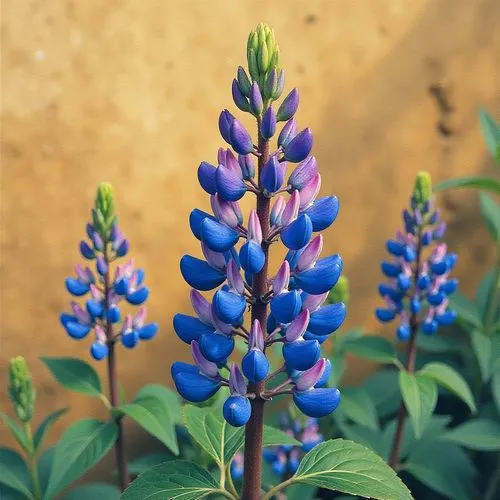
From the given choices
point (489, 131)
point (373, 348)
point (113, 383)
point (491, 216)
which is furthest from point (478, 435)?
point (113, 383)

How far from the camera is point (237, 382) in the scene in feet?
5.09

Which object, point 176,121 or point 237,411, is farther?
point 176,121

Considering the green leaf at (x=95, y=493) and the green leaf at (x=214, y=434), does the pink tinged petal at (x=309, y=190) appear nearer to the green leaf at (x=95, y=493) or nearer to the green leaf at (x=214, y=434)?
the green leaf at (x=214, y=434)

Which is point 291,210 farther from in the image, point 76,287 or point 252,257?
point 76,287

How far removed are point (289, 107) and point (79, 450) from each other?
1318 mm

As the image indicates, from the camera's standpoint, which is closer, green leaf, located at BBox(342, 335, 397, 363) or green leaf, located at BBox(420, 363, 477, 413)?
green leaf, located at BBox(420, 363, 477, 413)

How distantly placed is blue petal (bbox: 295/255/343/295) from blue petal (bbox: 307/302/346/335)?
48 millimetres

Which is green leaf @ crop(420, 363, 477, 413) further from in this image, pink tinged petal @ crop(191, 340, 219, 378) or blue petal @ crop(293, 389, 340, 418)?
pink tinged petal @ crop(191, 340, 219, 378)

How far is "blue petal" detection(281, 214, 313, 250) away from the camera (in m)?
1.49

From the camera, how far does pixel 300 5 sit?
329 cm

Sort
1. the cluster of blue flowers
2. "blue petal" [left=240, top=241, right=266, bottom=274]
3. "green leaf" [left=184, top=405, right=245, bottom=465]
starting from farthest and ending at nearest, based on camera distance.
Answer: the cluster of blue flowers < "green leaf" [left=184, top=405, right=245, bottom=465] < "blue petal" [left=240, top=241, right=266, bottom=274]

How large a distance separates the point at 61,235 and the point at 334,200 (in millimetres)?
1742

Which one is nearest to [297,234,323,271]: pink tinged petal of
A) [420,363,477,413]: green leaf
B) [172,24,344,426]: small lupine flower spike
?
[172,24,344,426]: small lupine flower spike

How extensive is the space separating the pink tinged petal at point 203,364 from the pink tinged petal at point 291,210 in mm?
306
